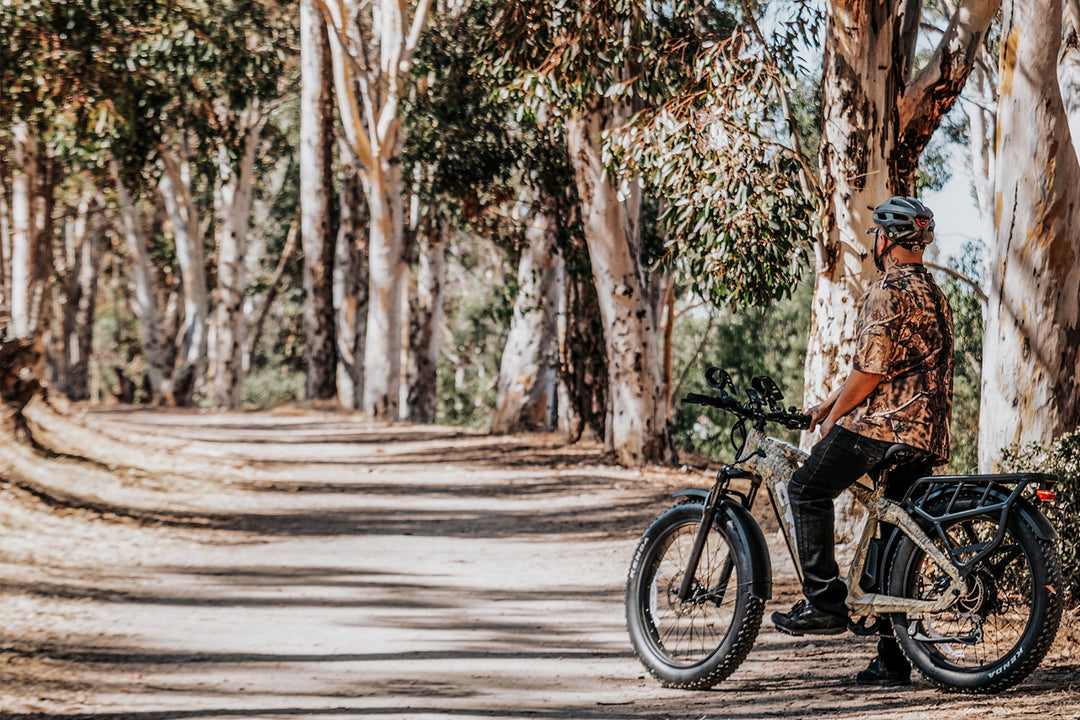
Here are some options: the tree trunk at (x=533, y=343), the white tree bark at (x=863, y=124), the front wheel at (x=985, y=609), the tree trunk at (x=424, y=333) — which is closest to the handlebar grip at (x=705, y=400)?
the front wheel at (x=985, y=609)

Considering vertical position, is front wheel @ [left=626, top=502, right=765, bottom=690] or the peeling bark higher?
the peeling bark

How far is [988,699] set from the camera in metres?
4.80

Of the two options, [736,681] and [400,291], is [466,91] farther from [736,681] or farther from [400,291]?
[736,681]

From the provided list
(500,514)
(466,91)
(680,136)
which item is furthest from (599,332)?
(680,136)

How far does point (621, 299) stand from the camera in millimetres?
13672

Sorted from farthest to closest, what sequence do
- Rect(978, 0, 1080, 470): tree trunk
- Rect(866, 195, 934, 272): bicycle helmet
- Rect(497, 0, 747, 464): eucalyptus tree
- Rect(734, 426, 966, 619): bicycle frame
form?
Rect(497, 0, 747, 464): eucalyptus tree
Rect(978, 0, 1080, 470): tree trunk
Rect(866, 195, 934, 272): bicycle helmet
Rect(734, 426, 966, 619): bicycle frame

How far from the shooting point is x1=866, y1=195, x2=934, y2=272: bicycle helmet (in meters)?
5.03

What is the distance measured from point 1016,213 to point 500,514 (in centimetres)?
616

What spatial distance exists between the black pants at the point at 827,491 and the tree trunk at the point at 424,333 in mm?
21184

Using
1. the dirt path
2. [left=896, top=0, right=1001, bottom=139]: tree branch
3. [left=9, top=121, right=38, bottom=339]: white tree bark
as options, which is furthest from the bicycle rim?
[left=9, top=121, right=38, bottom=339]: white tree bark

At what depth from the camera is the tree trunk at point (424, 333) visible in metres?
26.2

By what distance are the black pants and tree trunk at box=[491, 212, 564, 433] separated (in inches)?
514

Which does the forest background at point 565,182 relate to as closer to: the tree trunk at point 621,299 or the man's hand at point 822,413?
the tree trunk at point 621,299

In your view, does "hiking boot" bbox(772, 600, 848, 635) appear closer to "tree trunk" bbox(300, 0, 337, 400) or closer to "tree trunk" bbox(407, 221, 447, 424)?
"tree trunk" bbox(300, 0, 337, 400)
